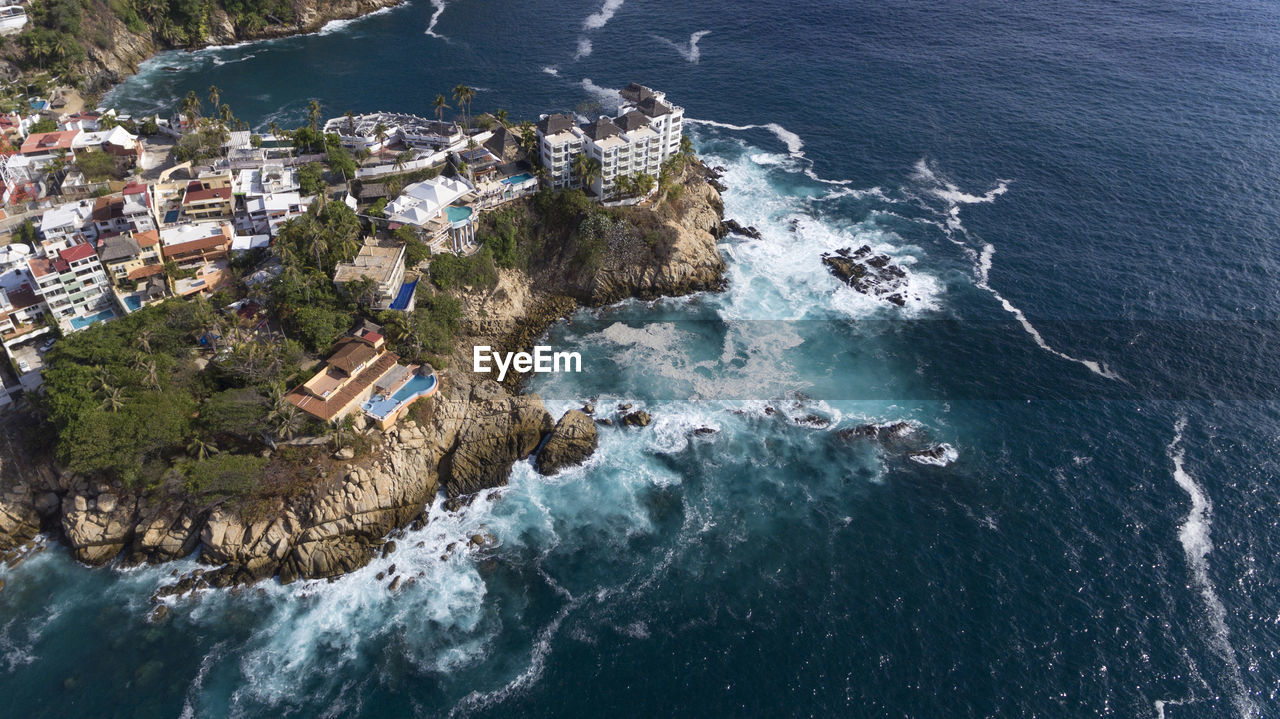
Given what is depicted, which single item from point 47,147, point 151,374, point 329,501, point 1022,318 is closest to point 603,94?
point 1022,318

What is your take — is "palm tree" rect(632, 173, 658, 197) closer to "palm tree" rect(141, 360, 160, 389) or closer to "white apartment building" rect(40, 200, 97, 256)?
"palm tree" rect(141, 360, 160, 389)

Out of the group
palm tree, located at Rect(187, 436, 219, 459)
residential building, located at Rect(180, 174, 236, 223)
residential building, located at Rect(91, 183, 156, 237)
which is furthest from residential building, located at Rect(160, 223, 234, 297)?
palm tree, located at Rect(187, 436, 219, 459)

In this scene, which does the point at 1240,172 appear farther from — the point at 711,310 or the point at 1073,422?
the point at 711,310

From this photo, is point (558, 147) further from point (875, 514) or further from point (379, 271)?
point (875, 514)

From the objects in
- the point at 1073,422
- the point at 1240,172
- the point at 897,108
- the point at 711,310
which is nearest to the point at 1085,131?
the point at 1240,172

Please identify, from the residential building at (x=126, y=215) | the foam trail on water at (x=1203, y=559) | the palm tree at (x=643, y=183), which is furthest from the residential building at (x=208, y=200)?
the foam trail on water at (x=1203, y=559)

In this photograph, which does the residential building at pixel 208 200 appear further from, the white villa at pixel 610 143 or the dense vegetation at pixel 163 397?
the white villa at pixel 610 143
